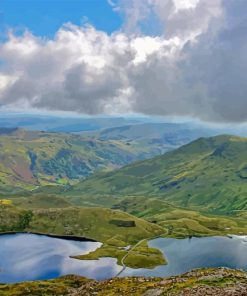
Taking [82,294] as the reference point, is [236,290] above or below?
above

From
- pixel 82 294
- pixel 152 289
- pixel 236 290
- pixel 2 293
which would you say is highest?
pixel 236 290

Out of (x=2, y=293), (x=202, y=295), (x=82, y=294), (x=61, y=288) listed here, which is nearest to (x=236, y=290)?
(x=202, y=295)

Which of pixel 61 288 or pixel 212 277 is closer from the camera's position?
pixel 212 277

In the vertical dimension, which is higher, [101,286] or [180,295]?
[180,295]

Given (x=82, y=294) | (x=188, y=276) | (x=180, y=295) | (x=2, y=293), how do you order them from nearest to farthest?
(x=180, y=295)
(x=188, y=276)
(x=82, y=294)
(x=2, y=293)

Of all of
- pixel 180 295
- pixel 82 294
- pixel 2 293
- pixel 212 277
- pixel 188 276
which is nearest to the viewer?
pixel 180 295

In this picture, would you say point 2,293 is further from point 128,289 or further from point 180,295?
point 180,295

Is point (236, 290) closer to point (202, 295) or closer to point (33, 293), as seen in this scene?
point (202, 295)

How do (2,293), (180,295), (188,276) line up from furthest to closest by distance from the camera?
1. (2,293)
2. (188,276)
3. (180,295)

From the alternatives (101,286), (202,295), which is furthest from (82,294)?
(202,295)
